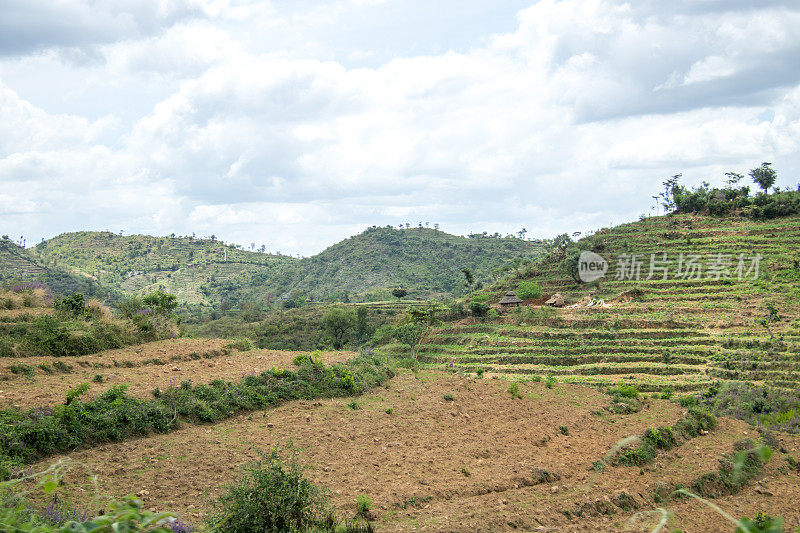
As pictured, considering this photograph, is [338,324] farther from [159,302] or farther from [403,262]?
[403,262]

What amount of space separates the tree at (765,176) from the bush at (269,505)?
6340cm

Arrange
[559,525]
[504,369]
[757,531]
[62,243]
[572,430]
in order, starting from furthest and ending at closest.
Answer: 1. [62,243]
2. [504,369]
3. [572,430]
4. [559,525]
5. [757,531]

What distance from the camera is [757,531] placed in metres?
1.54

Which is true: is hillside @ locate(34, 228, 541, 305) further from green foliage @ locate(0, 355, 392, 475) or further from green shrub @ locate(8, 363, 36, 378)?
green shrub @ locate(8, 363, 36, 378)

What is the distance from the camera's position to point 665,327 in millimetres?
31469

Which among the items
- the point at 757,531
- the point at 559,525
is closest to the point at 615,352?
the point at 559,525

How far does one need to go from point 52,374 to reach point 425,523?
32.0 ft

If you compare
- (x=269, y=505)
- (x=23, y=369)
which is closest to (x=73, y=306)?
(x=23, y=369)

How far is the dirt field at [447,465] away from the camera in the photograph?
27.2 ft

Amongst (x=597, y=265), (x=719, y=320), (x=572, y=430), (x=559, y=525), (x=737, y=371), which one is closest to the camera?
(x=559, y=525)

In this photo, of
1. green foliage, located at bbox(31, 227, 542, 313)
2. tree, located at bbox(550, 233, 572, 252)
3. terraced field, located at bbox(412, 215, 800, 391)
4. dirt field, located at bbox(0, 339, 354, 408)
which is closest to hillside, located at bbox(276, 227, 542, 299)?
green foliage, located at bbox(31, 227, 542, 313)

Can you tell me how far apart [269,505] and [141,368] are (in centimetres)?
910

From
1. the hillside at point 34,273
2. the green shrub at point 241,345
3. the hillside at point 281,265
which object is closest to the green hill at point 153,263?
the hillside at point 281,265

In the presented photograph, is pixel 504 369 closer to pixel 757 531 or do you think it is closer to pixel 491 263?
pixel 757 531
